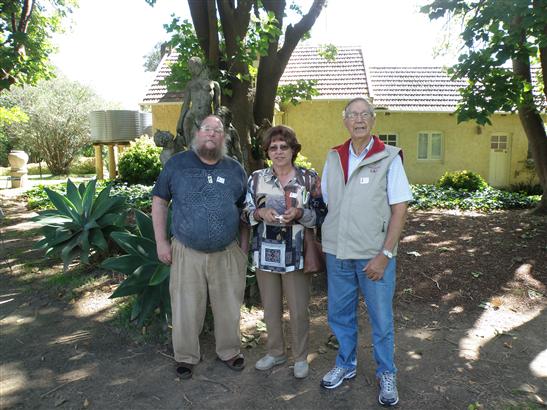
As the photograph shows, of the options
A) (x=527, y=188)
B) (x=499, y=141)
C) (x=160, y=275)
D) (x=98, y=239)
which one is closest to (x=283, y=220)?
(x=160, y=275)

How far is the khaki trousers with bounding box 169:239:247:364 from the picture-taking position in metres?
3.30

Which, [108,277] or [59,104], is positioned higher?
[59,104]

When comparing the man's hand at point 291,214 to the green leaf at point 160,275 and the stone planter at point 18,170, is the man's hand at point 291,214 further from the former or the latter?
the stone planter at point 18,170

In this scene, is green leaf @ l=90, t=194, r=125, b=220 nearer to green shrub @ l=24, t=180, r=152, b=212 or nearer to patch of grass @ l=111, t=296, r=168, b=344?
patch of grass @ l=111, t=296, r=168, b=344

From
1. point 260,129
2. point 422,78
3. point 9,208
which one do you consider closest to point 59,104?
point 9,208

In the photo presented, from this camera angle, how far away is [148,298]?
12.9ft

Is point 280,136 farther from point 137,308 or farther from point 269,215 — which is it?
point 137,308

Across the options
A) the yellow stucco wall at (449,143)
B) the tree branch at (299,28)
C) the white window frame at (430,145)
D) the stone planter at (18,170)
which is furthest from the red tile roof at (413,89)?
the stone planter at (18,170)

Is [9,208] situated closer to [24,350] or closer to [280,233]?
[24,350]

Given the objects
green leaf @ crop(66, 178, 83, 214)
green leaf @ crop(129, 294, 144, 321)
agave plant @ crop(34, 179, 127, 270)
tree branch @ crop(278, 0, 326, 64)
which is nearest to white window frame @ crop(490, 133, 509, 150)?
tree branch @ crop(278, 0, 326, 64)

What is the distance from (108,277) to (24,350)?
1712mm

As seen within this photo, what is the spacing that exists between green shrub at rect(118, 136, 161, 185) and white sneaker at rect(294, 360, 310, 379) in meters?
11.5

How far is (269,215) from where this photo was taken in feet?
10.1

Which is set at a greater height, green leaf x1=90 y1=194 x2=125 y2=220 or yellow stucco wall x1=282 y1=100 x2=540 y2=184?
yellow stucco wall x1=282 y1=100 x2=540 y2=184
